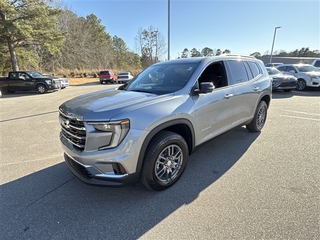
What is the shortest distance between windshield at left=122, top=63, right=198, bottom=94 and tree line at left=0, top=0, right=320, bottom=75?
2566 millimetres

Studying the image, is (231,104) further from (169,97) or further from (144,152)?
(144,152)

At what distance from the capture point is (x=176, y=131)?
2879mm

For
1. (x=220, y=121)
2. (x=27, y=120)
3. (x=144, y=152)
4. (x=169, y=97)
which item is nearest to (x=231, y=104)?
(x=220, y=121)

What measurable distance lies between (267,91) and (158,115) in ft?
A: 12.2

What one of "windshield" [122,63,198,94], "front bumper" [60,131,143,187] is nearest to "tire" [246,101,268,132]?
"windshield" [122,63,198,94]

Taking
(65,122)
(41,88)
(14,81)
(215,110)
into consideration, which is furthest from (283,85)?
(14,81)

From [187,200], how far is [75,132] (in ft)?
5.46

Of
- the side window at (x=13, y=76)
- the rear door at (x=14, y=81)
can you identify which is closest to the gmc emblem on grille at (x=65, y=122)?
the rear door at (x=14, y=81)

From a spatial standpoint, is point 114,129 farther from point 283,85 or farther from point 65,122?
point 283,85

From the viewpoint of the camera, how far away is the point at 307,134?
4727 mm

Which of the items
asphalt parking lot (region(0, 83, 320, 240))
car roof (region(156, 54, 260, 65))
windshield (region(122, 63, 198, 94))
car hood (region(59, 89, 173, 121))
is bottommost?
asphalt parking lot (region(0, 83, 320, 240))

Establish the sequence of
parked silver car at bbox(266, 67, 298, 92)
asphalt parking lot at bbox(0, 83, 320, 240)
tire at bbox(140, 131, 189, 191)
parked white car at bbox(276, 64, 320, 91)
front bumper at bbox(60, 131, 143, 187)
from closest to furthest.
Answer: asphalt parking lot at bbox(0, 83, 320, 240), front bumper at bbox(60, 131, 143, 187), tire at bbox(140, 131, 189, 191), parked silver car at bbox(266, 67, 298, 92), parked white car at bbox(276, 64, 320, 91)

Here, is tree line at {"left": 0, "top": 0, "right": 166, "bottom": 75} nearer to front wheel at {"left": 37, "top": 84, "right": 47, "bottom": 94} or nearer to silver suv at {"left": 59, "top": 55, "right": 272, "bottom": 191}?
front wheel at {"left": 37, "top": 84, "right": 47, "bottom": 94}

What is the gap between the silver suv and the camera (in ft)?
7.00
